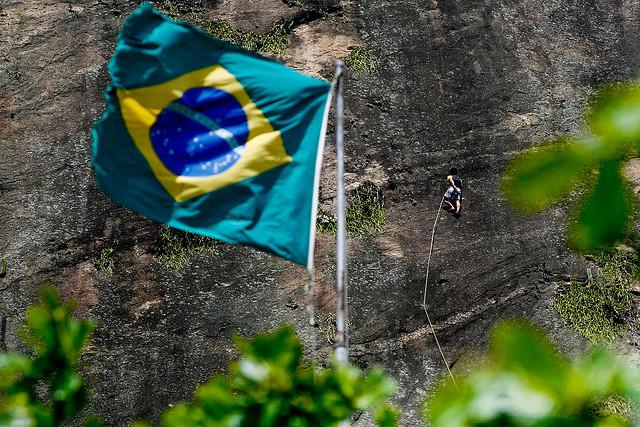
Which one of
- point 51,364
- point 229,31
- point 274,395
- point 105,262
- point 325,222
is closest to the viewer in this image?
point 274,395

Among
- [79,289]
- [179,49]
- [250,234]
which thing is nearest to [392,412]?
[250,234]

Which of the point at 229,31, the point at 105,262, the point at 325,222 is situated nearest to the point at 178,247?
the point at 105,262

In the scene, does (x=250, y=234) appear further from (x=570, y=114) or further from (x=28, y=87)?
(x=570, y=114)

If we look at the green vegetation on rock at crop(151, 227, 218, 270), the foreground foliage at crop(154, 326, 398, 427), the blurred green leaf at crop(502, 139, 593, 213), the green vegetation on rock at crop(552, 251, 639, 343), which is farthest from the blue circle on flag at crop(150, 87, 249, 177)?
the green vegetation on rock at crop(552, 251, 639, 343)

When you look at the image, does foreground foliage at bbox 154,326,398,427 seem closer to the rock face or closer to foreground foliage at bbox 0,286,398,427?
foreground foliage at bbox 0,286,398,427

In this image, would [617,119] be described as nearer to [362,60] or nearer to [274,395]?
[274,395]

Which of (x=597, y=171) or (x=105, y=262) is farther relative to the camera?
(x=105, y=262)

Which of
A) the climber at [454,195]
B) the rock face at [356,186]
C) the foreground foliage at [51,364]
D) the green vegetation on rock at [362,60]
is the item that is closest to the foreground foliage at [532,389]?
the foreground foliage at [51,364]
